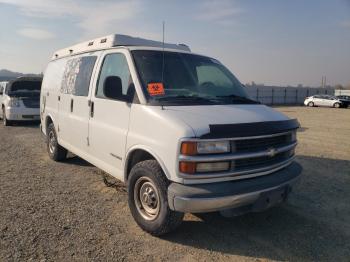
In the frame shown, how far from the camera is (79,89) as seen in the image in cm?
588

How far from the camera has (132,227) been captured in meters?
4.36

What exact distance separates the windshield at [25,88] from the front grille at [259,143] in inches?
487

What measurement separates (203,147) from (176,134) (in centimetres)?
30

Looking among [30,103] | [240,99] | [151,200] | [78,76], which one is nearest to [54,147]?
[78,76]

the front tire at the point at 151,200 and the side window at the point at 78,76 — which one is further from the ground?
the side window at the point at 78,76

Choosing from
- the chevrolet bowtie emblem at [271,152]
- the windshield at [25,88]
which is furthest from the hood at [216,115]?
the windshield at [25,88]

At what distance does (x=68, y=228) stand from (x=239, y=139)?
2.28m

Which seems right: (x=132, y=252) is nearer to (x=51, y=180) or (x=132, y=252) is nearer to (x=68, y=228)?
(x=68, y=228)

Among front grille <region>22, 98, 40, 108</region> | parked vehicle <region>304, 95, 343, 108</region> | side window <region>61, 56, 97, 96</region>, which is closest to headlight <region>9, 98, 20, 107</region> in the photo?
front grille <region>22, 98, 40, 108</region>

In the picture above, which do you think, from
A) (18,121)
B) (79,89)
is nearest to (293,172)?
(79,89)

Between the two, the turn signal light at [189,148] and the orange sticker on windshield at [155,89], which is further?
the orange sticker on windshield at [155,89]

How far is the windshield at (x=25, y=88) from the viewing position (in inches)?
566

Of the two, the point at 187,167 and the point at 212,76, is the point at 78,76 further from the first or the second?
the point at 187,167

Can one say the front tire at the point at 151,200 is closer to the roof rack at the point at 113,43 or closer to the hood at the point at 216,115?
the hood at the point at 216,115
